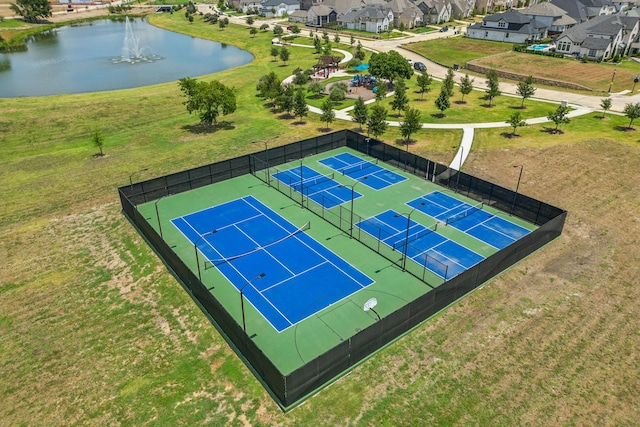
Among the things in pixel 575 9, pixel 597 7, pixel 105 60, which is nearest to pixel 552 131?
pixel 575 9

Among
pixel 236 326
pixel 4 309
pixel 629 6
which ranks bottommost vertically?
pixel 4 309

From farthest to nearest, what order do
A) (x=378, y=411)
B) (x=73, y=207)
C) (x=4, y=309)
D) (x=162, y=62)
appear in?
(x=162, y=62), (x=73, y=207), (x=4, y=309), (x=378, y=411)

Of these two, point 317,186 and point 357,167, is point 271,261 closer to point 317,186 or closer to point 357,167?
point 317,186

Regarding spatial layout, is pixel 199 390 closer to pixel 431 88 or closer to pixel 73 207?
pixel 73 207

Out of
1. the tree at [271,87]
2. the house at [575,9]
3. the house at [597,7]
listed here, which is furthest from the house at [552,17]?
the tree at [271,87]

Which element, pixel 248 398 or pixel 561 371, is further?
pixel 561 371

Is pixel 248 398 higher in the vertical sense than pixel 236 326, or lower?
lower

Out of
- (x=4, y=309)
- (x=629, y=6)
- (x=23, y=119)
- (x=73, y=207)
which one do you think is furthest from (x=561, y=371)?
(x=629, y=6)
